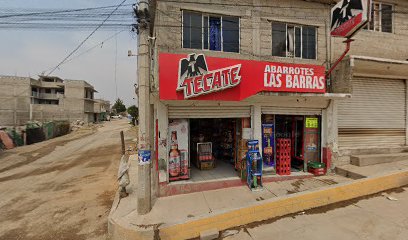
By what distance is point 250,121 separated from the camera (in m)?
8.19

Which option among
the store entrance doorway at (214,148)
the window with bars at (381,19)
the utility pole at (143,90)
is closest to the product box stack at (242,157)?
the store entrance doorway at (214,148)

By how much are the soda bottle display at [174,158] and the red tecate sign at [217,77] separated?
183 cm

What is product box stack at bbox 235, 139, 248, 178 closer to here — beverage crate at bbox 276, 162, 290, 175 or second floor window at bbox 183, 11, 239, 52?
beverage crate at bbox 276, 162, 290, 175

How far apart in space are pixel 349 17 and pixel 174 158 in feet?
25.6

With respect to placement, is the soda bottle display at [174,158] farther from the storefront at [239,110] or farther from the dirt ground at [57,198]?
the dirt ground at [57,198]

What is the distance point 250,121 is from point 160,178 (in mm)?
4042

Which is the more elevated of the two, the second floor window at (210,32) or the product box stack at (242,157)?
the second floor window at (210,32)

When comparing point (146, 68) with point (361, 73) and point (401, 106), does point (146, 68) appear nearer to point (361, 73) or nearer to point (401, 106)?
point (361, 73)

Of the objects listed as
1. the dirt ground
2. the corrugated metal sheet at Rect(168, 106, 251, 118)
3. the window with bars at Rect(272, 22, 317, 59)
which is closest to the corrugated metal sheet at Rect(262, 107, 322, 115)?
the corrugated metal sheet at Rect(168, 106, 251, 118)

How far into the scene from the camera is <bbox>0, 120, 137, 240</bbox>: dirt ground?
5.84 meters

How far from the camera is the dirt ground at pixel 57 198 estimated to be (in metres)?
5.84

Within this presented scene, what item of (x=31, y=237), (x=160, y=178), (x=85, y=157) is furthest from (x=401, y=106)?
(x=85, y=157)

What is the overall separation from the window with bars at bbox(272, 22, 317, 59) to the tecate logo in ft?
11.6

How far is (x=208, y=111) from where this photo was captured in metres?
7.60
